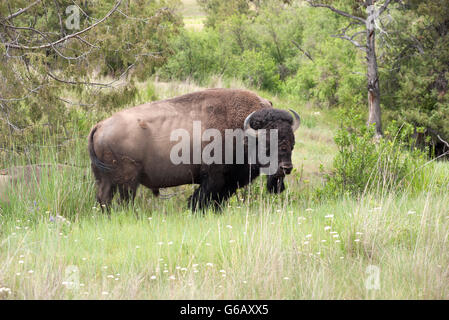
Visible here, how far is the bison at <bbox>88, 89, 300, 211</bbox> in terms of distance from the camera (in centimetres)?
727

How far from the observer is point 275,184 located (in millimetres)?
7852

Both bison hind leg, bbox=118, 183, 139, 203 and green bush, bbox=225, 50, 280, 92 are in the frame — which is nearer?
bison hind leg, bbox=118, 183, 139, 203

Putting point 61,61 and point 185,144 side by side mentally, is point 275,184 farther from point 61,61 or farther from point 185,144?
point 61,61

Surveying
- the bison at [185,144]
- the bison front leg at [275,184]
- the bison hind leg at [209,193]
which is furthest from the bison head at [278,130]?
the bison hind leg at [209,193]

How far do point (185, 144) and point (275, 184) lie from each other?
1511 millimetres

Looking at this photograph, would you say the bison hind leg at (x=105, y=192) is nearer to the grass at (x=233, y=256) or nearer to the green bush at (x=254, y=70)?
the grass at (x=233, y=256)

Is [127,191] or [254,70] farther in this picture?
[254,70]

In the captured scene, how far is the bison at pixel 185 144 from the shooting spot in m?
7.27

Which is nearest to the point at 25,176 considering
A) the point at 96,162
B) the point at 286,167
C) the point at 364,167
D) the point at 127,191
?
the point at 96,162

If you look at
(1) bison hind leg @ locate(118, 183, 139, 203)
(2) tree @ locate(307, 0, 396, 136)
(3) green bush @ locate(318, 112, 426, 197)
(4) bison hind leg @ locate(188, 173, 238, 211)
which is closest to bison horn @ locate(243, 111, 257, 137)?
(4) bison hind leg @ locate(188, 173, 238, 211)

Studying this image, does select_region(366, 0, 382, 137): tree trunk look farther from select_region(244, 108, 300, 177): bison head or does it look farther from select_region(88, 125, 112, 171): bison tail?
select_region(88, 125, 112, 171): bison tail

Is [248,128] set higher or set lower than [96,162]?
higher

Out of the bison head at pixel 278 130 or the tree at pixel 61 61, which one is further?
the tree at pixel 61 61
